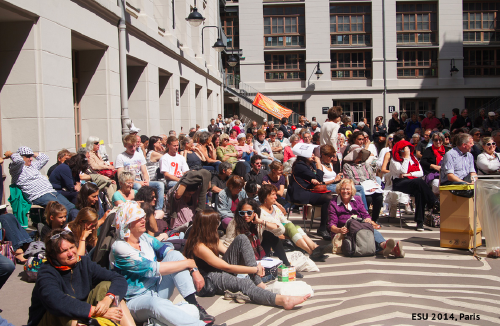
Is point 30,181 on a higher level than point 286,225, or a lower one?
higher

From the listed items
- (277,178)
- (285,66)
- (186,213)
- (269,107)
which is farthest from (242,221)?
(285,66)

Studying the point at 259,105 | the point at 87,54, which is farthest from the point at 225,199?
the point at 259,105

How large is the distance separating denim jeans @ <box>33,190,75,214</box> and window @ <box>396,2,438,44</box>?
35.8 meters

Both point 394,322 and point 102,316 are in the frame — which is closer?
point 102,316

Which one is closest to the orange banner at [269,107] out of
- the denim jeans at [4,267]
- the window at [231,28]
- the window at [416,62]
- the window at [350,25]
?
the window at [231,28]

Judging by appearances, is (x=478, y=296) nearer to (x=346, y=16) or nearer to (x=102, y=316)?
(x=102, y=316)

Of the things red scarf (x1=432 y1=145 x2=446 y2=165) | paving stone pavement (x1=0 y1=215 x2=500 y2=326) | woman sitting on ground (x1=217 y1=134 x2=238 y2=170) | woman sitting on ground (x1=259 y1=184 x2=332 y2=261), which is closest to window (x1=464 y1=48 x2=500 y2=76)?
red scarf (x1=432 y1=145 x2=446 y2=165)

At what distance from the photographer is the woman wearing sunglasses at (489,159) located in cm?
836

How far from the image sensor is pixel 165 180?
9.62 m

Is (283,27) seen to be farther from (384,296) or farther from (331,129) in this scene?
(384,296)

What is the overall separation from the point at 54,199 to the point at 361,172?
226 inches

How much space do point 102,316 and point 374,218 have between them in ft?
21.8

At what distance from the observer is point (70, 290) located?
3.85 meters

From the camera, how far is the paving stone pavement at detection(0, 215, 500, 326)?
4918 millimetres
